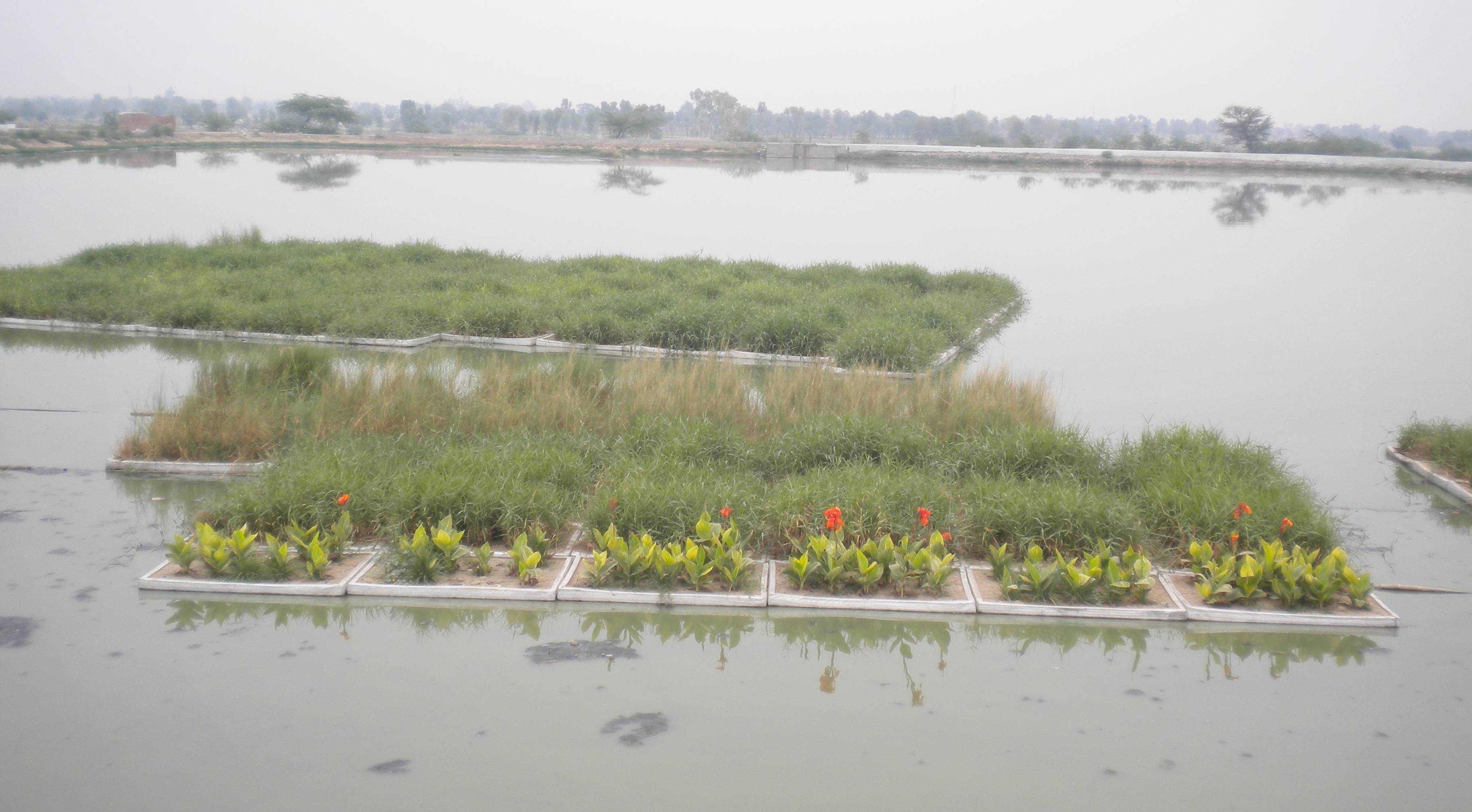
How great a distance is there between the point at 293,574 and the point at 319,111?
300ft

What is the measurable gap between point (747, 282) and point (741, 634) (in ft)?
29.7

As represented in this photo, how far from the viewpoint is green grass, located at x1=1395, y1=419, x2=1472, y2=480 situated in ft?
20.9

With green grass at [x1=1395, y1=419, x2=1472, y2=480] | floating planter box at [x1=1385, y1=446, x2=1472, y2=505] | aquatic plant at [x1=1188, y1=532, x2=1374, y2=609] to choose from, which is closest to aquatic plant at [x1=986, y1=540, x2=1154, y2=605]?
aquatic plant at [x1=1188, y1=532, x2=1374, y2=609]

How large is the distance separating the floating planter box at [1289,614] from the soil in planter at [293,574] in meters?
3.64

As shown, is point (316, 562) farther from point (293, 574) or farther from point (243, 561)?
point (243, 561)

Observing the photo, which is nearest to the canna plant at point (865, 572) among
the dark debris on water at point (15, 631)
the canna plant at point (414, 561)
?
the canna plant at point (414, 561)

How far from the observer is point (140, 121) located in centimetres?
7762

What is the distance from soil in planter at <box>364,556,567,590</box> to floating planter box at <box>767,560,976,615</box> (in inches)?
38.6

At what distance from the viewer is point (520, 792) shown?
3049 mm

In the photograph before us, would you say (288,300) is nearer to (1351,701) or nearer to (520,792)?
(520,792)

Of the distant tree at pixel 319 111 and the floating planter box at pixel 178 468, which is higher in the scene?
the distant tree at pixel 319 111

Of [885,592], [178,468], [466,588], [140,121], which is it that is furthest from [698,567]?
[140,121]

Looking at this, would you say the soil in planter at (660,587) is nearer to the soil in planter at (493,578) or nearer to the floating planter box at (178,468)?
the soil in planter at (493,578)

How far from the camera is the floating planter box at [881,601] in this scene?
14.3 ft
